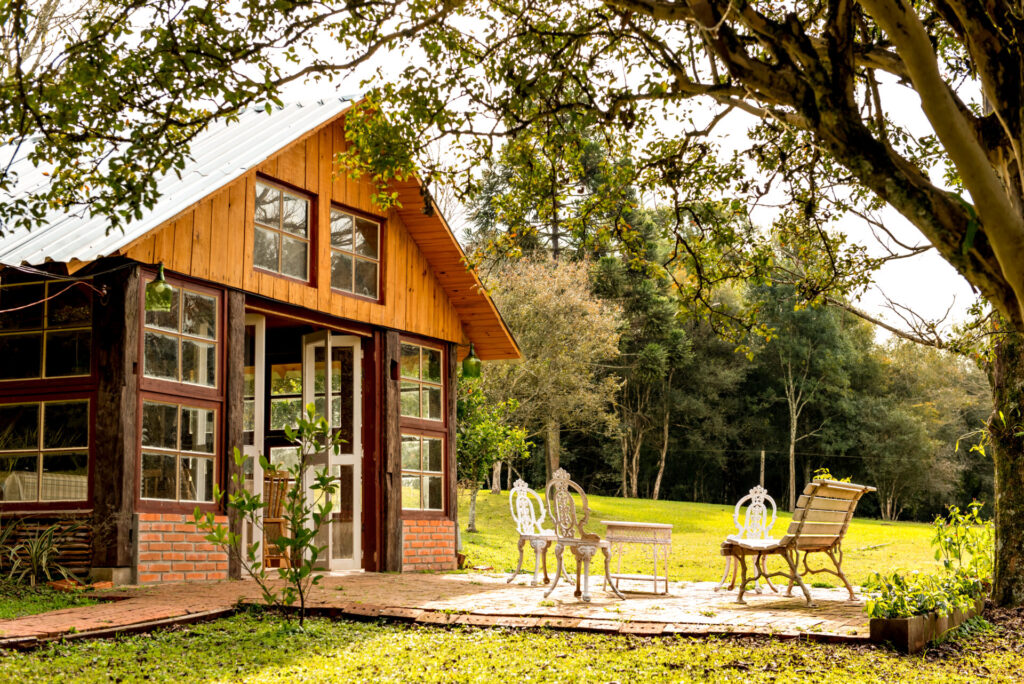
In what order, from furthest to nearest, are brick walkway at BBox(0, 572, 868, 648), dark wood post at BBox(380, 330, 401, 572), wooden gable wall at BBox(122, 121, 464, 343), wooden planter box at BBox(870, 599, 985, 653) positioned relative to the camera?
dark wood post at BBox(380, 330, 401, 572), wooden gable wall at BBox(122, 121, 464, 343), brick walkway at BBox(0, 572, 868, 648), wooden planter box at BBox(870, 599, 985, 653)

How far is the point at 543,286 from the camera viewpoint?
23.2m

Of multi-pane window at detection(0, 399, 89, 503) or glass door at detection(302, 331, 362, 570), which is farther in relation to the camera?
glass door at detection(302, 331, 362, 570)

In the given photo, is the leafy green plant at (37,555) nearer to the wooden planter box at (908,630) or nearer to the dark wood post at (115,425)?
the dark wood post at (115,425)

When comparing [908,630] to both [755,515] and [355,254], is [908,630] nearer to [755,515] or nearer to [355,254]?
[755,515]

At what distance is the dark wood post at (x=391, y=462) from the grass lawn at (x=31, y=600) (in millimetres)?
4129

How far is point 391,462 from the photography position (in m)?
11.1

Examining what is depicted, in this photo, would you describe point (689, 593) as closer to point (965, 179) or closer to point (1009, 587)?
point (1009, 587)

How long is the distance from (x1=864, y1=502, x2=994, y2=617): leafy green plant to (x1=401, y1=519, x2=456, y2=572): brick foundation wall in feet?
18.7

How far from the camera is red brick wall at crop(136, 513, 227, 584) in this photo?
8.04m

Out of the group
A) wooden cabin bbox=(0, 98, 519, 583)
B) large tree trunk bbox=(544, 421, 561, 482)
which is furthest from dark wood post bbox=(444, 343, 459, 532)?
large tree trunk bbox=(544, 421, 561, 482)

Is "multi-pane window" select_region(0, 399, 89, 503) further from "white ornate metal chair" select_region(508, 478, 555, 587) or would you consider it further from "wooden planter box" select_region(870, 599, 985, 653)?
"wooden planter box" select_region(870, 599, 985, 653)


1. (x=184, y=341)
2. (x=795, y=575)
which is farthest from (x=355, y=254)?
→ (x=795, y=575)

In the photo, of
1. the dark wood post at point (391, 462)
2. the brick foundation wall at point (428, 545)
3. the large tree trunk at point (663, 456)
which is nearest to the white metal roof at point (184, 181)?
the dark wood post at point (391, 462)

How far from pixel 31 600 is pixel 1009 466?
23.5ft
